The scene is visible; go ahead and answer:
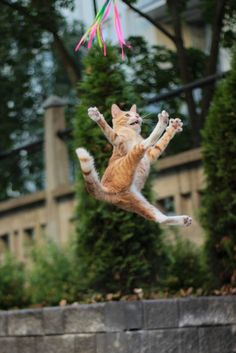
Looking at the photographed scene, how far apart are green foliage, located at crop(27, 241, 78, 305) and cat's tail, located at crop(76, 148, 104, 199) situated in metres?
6.38

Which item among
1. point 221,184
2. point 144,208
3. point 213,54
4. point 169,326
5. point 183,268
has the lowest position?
point 169,326

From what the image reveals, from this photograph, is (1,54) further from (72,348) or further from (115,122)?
(115,122)

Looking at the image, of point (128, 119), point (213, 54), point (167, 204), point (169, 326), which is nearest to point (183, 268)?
point (167, 204)

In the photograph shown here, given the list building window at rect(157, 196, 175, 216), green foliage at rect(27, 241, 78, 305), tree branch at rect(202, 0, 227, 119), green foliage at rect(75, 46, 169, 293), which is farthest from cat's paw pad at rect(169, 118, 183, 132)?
building window at rect(157, 196, 175, 216)

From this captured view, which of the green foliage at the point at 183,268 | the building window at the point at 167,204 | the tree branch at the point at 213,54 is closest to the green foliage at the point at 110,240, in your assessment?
the green foliage at the point at 183,268

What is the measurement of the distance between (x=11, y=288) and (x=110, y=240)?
286cm

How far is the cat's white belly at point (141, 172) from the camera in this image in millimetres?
3679

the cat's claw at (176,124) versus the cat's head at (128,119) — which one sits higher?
the cat's head at (128,119)

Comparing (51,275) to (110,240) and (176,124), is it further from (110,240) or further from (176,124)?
(176,124)

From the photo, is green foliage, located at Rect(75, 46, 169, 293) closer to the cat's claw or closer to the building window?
the building window

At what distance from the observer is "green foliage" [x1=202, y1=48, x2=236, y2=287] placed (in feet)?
28.1

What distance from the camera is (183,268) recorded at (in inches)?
408

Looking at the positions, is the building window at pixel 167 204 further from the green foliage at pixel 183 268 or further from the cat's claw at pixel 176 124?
the cat's claw at pixel 176 124

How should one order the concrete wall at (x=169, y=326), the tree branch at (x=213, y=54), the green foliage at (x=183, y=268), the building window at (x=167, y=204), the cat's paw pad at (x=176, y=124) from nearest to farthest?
the cat's paw pad at (x=176, y=124), the concrete wall at (x=169, y=326), the green foliage at (x=183, y=268), the tree branch at (x=213, y=54), the building window at (x=167, y=204)
